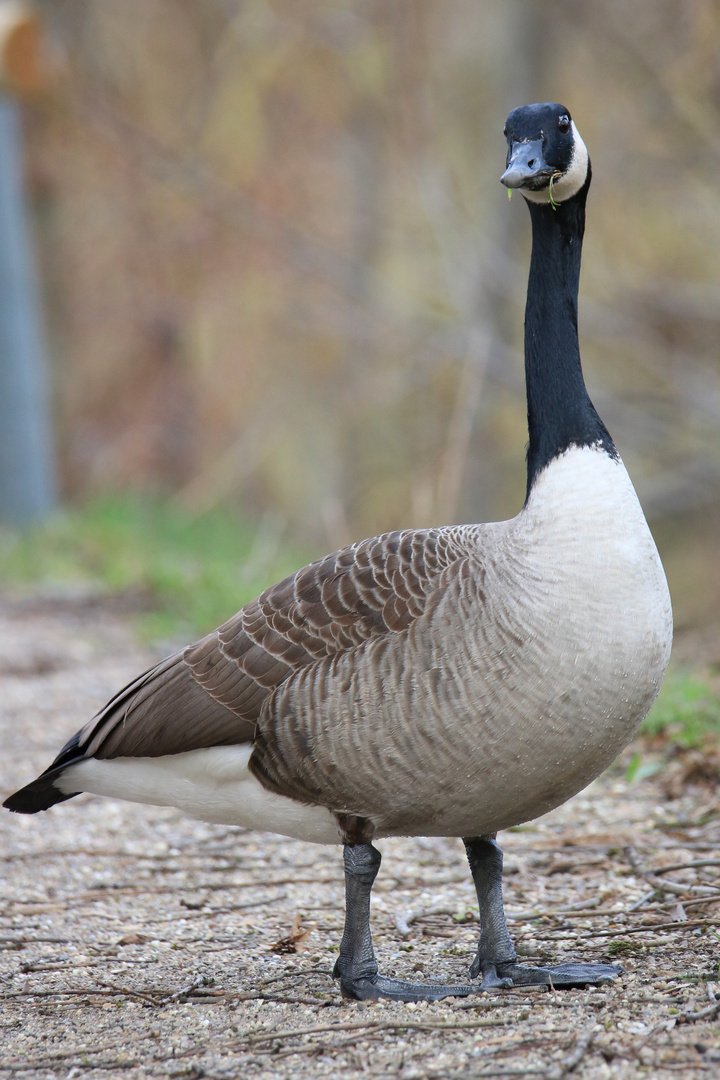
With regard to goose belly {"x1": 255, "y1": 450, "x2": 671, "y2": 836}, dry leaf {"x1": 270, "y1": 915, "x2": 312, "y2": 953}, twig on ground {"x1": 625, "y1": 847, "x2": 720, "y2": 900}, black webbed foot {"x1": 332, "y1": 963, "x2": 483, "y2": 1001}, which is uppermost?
goose belly {"x1": 255, "y1": 450, "x2": 671, "y2": 836}

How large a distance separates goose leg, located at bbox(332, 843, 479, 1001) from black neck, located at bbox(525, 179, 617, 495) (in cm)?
124

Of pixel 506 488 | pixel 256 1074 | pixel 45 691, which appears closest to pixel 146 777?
pixel 256 1074

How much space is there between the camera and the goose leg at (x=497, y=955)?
10.8 ft

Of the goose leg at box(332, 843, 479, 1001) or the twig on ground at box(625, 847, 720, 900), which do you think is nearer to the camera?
the goose leg at box(332, 843, 479, 1001)

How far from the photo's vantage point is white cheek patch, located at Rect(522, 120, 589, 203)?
11.9ft

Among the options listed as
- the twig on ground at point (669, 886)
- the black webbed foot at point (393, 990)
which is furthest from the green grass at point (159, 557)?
the black webbed foot at point (393, 990)

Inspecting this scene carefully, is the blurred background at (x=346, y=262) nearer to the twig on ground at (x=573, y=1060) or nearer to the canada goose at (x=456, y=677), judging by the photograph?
the canada goose at (x=456, y=677)

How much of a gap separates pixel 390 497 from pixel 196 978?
1105cm

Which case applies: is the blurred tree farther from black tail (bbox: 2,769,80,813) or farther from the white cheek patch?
the white cheek patch

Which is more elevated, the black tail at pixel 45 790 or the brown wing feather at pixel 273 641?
the brown wing feather at pixel 273 641

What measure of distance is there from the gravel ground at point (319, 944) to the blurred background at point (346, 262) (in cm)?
294

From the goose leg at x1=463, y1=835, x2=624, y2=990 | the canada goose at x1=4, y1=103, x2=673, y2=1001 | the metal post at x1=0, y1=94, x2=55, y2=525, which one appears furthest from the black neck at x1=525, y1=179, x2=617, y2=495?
the metal post at x1=0, y1=94, x2=55, y2=525

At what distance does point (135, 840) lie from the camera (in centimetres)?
507

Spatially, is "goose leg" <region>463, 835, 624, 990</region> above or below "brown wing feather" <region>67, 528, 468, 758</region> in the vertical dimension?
below
